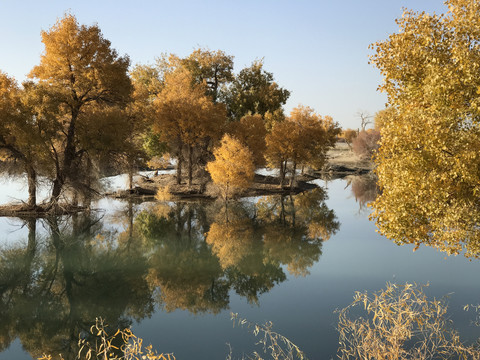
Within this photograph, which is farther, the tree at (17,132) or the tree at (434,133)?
the tree at (17,132)

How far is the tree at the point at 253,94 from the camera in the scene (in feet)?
230

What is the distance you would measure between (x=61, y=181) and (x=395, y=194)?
3063 cm

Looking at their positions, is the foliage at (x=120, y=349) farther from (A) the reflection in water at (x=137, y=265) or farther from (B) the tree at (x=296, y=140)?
(B) the tree at (x=296, y=140)

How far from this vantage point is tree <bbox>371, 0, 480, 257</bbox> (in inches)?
519

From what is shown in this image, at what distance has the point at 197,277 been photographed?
22594 millimetres

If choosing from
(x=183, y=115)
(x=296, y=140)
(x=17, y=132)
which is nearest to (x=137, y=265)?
(x=17, y=132)

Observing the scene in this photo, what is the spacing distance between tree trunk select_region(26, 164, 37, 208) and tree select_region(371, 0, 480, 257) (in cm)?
3039

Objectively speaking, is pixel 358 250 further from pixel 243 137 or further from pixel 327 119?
pixel 327 119

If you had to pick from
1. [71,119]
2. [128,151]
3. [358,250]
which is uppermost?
[71,119]

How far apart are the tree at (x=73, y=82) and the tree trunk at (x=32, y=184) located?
1522 mm

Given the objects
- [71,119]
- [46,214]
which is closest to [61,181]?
[46,214]

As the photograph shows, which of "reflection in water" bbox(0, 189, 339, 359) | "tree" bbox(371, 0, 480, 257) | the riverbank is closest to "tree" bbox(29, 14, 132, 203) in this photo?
"reflection in water" bbox(0, 189, 339, 359)

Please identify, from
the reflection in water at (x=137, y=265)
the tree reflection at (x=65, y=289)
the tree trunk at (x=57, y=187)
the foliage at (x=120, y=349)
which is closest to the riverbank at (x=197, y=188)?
the reflection in water at (x=137, y=265)

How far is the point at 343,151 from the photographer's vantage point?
403 ft
